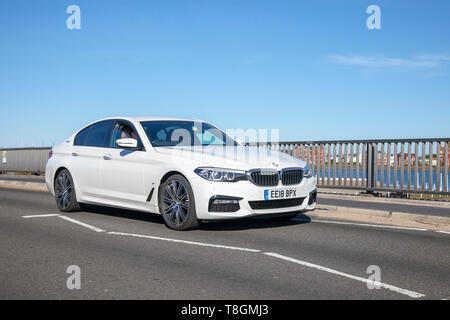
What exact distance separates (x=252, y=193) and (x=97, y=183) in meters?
3.13

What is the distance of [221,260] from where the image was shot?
5656 millimetres

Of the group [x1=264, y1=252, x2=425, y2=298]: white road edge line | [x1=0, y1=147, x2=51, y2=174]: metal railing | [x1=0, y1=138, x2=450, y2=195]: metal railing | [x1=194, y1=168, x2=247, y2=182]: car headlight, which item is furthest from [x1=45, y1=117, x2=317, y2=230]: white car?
[x1=0, y1=147, x2=51, y2=174]: metal railing

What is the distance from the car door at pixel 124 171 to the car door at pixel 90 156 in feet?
0.57

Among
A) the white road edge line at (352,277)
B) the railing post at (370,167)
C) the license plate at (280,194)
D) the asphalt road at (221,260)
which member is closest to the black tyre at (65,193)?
the asphalt road at (221,260)

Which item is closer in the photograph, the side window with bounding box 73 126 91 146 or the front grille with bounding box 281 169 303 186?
the front grille with bounding box 281 169 303 186

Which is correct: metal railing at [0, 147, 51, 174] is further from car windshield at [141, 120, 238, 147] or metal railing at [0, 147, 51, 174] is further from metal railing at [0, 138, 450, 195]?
car windshield at [141, 120, 238, 147]

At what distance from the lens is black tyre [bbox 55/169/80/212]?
9742 mm

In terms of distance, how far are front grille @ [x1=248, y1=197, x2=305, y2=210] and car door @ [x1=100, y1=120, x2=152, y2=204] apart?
1682 millimetres

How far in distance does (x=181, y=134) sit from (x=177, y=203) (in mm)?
1486

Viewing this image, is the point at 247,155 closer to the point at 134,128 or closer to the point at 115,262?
the point at 134,128

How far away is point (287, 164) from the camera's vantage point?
7.70 metres

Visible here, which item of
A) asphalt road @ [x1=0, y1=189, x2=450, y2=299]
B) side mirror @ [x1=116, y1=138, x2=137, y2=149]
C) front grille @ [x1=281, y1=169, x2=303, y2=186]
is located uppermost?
side mirror @ [x1=116, y1=138, x2=137, y2=149]

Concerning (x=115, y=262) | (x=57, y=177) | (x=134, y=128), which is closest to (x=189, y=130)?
(x=134, y=128)

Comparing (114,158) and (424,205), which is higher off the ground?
(114,158)
